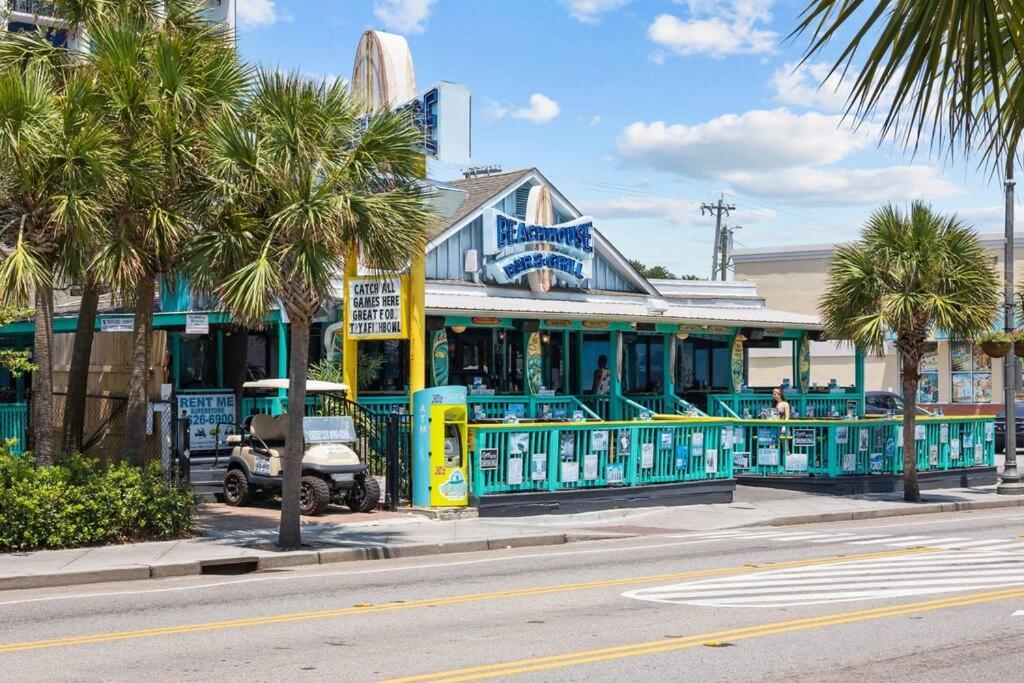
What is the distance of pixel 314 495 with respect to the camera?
59.0ft

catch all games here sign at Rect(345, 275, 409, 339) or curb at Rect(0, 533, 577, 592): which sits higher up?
catch all games here sign at Rect(345, 275, 409, 339)

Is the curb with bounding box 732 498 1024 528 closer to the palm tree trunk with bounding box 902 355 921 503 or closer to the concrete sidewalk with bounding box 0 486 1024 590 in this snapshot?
the concrete sidewalk with bounding box 0 486 1024 590

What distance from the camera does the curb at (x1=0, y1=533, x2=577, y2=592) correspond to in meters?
13.0

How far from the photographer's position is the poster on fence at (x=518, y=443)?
19.5 metres

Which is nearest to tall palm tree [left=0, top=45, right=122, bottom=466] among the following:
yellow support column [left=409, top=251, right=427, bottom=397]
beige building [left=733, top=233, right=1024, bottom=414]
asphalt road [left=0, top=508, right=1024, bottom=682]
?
asphalt road [left=0, top=508, right=1024, bottom=682]

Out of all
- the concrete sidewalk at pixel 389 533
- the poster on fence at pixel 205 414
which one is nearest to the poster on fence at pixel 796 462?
the concrete sidewalk at pixel 389 533

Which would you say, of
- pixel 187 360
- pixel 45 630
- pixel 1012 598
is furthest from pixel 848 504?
pixel 45 630

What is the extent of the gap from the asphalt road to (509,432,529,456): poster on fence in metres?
3.74

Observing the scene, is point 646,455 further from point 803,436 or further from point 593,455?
point 803,436

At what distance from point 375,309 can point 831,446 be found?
9.88 m

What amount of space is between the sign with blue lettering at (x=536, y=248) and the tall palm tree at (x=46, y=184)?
44.7ft

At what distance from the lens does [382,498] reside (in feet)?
65.5

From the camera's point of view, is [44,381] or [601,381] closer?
[44,381]

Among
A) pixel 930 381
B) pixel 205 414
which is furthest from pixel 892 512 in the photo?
pixel 930 381
